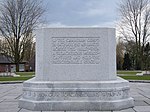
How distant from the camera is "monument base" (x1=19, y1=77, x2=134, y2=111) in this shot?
7.94 meters

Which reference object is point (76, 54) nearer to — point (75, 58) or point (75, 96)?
point (75, 58)

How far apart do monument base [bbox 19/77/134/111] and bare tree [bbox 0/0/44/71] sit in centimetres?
3836

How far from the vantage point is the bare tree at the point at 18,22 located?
45.3 m

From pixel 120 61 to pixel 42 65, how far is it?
200 ft

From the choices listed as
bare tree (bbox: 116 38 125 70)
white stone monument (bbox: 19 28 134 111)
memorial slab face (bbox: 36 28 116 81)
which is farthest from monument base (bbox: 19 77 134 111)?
bare tree (bbox: 116 38 125 70)

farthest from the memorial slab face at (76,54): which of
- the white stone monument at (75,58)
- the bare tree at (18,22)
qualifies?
the bare tree at (18,22)

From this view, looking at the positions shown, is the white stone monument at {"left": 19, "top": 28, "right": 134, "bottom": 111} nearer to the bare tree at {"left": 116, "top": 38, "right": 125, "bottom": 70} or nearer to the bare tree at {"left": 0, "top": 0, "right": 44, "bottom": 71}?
the bare tree at {"left": 0, "top": 0, "right": 44, "bottom": 71}

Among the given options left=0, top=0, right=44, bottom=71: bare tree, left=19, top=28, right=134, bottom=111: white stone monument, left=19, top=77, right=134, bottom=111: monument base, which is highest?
left=0, top=0, right=44, bottom=71: bare tree

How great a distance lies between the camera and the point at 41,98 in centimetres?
811

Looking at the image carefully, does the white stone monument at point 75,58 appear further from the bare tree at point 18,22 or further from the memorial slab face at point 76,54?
the bare tree at point 18,22

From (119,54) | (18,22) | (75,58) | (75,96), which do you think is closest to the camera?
(75,96)

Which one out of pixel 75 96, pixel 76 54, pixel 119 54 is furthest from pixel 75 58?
pixel 119 54

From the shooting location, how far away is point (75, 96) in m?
8.12

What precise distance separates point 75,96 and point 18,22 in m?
39.3
